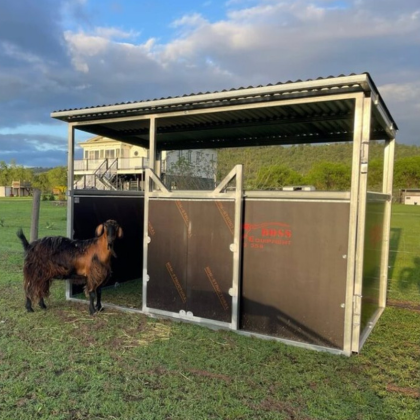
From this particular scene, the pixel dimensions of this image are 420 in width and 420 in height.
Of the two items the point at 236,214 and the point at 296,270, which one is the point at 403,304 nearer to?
the point at 296,270

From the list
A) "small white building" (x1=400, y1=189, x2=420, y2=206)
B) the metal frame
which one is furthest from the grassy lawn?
"small white building" (x1=400, y1=189, x2=420, y2=206)

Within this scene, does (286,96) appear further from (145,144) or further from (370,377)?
(145,144)

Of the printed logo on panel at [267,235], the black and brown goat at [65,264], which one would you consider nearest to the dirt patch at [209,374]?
the printed logo on panel at [267,235]

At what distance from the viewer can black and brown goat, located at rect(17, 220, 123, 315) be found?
506cm

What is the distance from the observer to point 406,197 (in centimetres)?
4909

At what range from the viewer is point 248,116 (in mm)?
5746

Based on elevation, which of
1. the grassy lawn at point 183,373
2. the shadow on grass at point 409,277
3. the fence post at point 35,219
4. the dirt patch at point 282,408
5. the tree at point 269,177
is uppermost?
the tree at point 269,177

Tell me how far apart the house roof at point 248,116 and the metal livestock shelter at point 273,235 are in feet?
0.06

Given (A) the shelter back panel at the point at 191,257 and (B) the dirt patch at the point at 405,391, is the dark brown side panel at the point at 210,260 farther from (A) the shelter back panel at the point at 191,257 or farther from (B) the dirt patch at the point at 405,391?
(B) the dirt patch at the point at 405,391

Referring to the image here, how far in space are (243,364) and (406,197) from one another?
52.2 m

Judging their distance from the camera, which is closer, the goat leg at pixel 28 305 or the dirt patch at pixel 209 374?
the dirt patch at pixel 209 374

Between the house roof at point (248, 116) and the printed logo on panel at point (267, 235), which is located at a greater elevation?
the house roof at point (248, 116)

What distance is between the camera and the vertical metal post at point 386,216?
577cm

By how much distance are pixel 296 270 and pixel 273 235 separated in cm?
47
